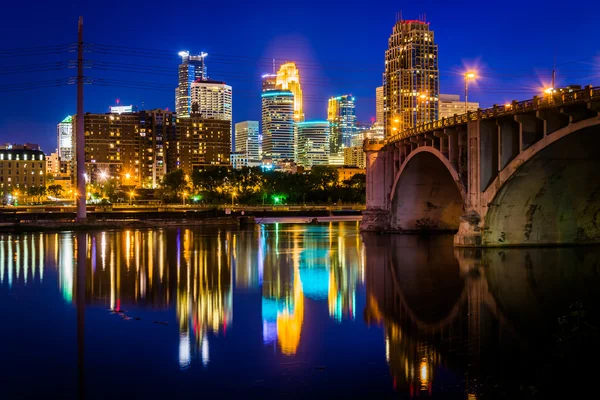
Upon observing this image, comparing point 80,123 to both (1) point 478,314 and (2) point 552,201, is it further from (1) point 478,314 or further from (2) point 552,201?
(1) point 478,314

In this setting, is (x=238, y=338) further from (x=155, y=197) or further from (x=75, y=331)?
(x=155, y=197)

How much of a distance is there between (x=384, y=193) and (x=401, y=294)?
1626 inches

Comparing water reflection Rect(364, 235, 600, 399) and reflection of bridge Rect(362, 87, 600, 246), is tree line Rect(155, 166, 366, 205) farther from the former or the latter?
water reflection Rect(364, 235, 600, 399)

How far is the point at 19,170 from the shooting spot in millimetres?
194750

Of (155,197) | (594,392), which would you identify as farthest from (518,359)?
(155,197)

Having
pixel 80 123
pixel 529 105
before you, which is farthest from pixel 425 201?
pixel 80 123

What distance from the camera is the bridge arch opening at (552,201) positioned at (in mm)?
38500

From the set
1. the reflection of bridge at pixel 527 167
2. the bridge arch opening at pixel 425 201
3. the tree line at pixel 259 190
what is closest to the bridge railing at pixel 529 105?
the reflection of bridge at pixel 527 167

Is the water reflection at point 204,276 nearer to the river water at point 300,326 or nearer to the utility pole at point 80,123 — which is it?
the river water at point 300,326

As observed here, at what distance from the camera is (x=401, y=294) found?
26.6 m

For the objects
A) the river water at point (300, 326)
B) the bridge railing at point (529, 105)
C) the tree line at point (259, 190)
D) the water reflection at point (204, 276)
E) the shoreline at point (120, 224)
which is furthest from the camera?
the tree line at point (259, 190)

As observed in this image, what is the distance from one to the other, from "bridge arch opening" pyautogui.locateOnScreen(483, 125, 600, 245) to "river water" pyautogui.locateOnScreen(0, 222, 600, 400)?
11.7ft

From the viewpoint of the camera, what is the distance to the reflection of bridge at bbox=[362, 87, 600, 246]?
36.3 meters

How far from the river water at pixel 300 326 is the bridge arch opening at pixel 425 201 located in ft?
75.7
